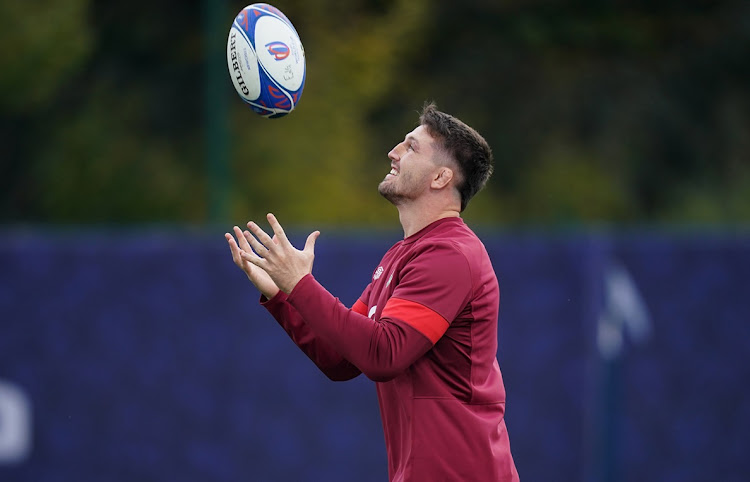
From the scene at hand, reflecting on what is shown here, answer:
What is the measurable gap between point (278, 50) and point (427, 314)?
1.54 meters

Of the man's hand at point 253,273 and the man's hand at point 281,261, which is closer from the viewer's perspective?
the man's hand at point 281,261

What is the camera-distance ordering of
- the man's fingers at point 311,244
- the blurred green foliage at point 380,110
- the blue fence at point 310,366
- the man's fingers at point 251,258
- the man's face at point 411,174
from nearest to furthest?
1. the man's fingers at point 251,258
2. the man's fingers at point 311,244
3. the man's face at point 411,174
4. the blue fence at point 310,366
5. the blurred green foliage at point 380,110

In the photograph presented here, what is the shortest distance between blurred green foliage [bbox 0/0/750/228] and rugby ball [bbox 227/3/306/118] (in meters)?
7.35

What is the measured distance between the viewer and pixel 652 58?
62.1 feet

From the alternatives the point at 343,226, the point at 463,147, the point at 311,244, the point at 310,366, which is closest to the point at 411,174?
the point at 463,147

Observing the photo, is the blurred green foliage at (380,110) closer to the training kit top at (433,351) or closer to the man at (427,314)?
the man at (427,314)

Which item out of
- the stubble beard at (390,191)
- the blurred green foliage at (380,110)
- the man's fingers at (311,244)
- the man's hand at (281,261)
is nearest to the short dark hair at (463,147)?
the stubble beard at (390,191)

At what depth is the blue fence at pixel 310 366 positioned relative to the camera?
970cm

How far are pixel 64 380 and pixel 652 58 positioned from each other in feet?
42.0

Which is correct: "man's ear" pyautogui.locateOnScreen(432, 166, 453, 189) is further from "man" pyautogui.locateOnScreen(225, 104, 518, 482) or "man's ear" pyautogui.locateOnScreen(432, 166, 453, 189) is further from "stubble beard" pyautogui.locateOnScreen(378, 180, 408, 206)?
"stubble beard" pyautogui.locateOnScreen(378, 180, 408, 206)

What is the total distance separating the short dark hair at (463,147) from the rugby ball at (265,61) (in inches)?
28.0

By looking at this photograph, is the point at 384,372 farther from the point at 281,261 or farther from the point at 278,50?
the point at 278,50

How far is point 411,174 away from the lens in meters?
4.61

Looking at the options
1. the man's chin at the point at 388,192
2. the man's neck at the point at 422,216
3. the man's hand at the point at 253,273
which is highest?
the man's chin at the point at 388,192
